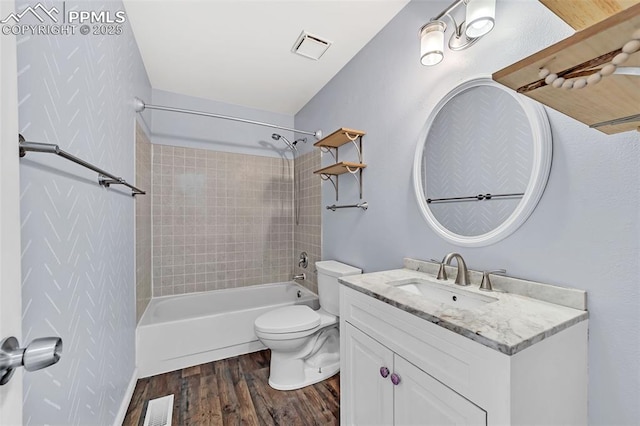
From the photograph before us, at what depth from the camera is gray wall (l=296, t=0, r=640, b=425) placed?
0.81 metres

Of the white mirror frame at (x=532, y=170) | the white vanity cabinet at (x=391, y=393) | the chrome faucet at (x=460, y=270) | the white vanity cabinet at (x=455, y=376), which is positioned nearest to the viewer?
the white vanity cabinet at (x=455, y=376)

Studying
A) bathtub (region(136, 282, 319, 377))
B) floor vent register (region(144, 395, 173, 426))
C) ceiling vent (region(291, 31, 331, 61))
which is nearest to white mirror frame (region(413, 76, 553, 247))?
ceiling vent (region(291, 31, 331, 61))

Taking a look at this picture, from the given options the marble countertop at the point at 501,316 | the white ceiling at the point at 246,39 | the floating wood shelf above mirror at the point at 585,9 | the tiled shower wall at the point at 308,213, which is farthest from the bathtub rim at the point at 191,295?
the floating wood shelf above mirror at the point at 585,9

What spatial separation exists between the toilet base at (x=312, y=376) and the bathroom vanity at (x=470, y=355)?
612 millimetres

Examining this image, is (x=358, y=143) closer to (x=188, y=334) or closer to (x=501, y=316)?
(x=501, y=316)

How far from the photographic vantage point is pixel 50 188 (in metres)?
0.79

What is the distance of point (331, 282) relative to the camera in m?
1.99

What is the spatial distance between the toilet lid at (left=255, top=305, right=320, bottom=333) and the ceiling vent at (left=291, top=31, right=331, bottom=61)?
75.1 inches

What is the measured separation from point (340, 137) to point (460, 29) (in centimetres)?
95

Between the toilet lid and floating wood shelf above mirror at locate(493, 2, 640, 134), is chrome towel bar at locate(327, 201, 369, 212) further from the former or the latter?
floating wood shelf above mirror at locate(493, 2, 640, 134)

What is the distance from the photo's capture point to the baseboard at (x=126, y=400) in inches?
55.5

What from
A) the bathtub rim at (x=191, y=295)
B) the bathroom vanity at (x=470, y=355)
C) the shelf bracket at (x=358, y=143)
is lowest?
the bathtub rim at (x=191, y=295)

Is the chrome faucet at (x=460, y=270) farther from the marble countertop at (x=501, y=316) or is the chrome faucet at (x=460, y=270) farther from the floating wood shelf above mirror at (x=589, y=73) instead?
the floating wood shelf above mirror at (x=589, y=73)

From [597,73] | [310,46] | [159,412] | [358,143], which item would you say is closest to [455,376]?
[597,73]
